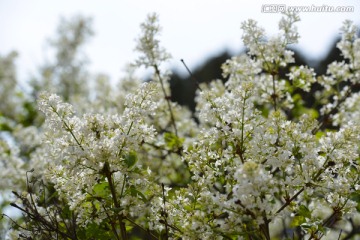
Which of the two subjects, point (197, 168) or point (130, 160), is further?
point (197, 168)

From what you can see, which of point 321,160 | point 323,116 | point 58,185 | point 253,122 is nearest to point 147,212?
point 58,185

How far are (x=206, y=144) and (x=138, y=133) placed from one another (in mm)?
393

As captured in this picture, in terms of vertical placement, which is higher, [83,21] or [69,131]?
[83,21]

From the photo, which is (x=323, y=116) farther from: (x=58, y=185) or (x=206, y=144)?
(x=58, y=185)

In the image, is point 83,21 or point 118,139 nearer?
point 118,139

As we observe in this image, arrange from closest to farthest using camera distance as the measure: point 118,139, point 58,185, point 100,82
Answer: point 118,139 < point 58,185 < point 100,82

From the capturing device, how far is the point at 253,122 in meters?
2.42

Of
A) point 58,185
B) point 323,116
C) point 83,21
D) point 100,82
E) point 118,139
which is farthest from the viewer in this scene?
point 83,21

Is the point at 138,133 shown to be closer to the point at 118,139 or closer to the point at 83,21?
the point at 118,139

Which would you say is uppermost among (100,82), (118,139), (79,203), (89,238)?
(100,82)

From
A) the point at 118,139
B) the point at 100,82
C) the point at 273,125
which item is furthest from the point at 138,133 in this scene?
the point at 100,82

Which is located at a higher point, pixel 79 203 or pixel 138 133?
pixel 138 133

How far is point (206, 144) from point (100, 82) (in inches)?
258

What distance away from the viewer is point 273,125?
7.77ft
